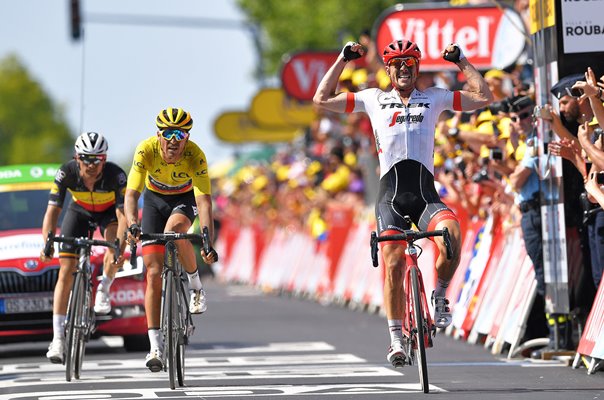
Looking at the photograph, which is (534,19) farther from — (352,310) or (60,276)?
(352,310)

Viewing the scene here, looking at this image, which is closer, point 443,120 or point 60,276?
point 60,276

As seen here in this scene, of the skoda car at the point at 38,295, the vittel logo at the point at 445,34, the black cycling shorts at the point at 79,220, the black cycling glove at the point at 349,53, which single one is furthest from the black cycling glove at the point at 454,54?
the vittel logo at the point at 445,34

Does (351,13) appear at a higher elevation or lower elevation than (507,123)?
higher

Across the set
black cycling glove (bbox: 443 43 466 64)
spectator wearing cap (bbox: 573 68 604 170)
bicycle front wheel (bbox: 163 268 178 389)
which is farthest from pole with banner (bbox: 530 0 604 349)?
bicycle front wheel (bbox: 163 268 178 389)

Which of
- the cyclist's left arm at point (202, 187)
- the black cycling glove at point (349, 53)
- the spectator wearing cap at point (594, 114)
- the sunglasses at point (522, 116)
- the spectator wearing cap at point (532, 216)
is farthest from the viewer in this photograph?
the sunglasses at point (522, 116)

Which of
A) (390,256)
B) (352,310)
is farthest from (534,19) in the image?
(352,310)

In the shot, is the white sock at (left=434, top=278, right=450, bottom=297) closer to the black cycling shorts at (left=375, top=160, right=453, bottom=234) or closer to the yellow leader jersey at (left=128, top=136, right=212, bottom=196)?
the black cycling shorts at (left=375, top=160, right=453, bottom=234)

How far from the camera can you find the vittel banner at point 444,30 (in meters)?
20.2

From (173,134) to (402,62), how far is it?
1817 mm

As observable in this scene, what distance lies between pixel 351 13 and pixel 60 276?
4527cm

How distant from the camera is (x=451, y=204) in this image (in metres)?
19.5

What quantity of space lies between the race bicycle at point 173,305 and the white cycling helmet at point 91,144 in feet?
5.32

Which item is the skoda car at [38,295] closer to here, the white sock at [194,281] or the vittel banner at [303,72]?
the white sock at [194,281]

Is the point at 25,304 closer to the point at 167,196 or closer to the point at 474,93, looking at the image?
the point at 167,196
